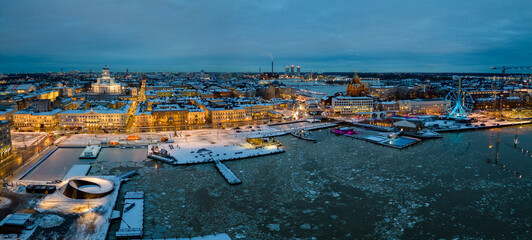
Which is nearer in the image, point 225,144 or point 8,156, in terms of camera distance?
point 8,156

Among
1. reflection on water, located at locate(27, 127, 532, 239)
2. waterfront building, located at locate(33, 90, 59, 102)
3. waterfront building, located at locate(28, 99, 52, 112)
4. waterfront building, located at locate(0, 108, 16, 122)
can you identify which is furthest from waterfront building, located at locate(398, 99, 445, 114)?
waterfront building, located at locate(33, 90, 59, 102)

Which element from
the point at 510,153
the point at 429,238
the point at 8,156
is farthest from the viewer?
the point at 510,153

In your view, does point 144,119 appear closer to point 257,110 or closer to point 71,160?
point 257,110

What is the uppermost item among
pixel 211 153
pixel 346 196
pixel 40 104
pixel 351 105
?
pixel 40 104

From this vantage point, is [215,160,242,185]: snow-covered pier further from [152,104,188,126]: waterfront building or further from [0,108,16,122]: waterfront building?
[0,108,16,122]: waterfront building

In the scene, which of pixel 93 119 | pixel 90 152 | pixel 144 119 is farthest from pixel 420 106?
pixel 90 152

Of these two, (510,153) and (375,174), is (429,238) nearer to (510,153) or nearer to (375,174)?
(375,174)

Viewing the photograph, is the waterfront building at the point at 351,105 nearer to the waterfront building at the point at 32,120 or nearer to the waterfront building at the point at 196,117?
the waterfront building at the point at 196,117

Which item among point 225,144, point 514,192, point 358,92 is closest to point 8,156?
point 225,144
